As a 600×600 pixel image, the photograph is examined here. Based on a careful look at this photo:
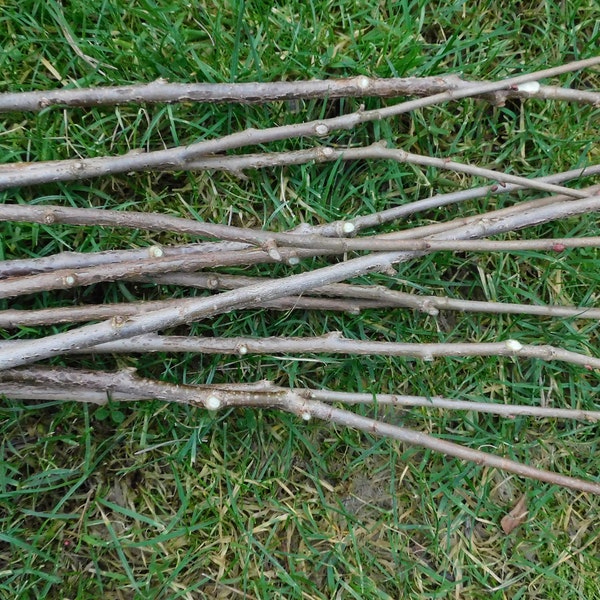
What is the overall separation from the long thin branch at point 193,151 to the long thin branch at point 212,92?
6 cm

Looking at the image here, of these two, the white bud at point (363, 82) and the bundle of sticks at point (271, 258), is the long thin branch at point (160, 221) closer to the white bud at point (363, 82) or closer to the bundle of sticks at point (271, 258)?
the bundle of sticks at point (271, 258)

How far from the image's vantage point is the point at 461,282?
1766mm

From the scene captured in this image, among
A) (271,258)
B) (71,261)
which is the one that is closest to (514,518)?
(271,258)

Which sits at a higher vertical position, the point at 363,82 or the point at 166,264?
the point at 363,82

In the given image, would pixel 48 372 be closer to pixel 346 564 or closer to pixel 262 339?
pixel 262 339

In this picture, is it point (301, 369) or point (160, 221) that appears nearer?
point (160, 221)

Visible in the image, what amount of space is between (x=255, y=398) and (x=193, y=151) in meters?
0.60

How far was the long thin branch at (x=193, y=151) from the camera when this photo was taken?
57.9 inches

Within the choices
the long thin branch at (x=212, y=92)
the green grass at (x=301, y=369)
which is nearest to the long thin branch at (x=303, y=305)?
the green grass at (x=301, y=369)

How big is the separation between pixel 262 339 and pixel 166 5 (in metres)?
0.94

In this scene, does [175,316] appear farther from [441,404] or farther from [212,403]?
[441,404]

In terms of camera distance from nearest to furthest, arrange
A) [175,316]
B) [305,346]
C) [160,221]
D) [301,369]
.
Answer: [175,316] < [160,221] < [305,346] < [301,369]

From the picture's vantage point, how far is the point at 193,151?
4.83 ft

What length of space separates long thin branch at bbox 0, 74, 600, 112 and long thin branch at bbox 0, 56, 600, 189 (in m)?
0.06
